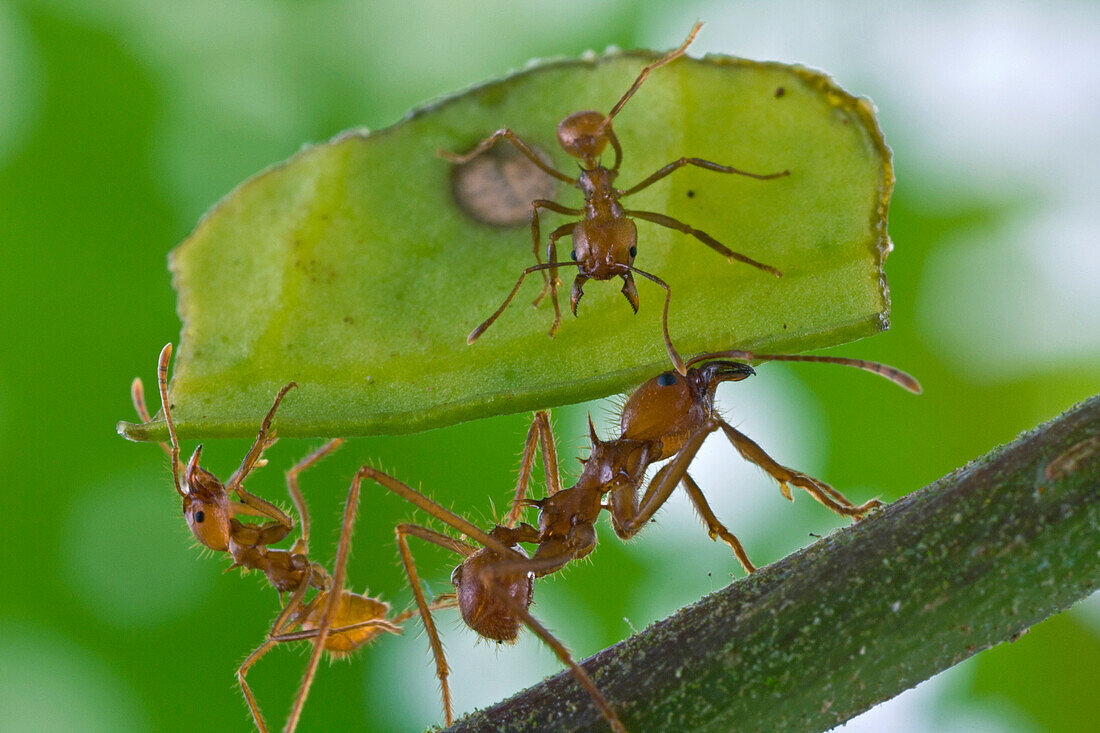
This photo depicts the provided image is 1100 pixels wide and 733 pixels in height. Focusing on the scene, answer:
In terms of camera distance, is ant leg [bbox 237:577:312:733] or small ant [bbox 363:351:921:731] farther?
ant leg [bbox 237:577:312:733]

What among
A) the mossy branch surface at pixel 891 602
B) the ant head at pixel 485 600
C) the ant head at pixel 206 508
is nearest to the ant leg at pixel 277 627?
the ant head at pixel 206 508

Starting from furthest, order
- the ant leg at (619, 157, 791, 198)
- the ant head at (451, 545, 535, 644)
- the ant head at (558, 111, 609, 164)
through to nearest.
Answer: the ant head at (451, 545, 535, 644)
the ant head at (558, 111, 609, 164)
the ant leg at (619, 157, 791, 198)

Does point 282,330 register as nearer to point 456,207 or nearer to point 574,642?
point 456,207

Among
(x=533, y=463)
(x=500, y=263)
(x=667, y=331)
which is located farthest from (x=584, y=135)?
(x=533, y=463)

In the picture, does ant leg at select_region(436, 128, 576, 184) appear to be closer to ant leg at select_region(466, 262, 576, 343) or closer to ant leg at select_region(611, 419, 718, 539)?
ant leg at select_region(466, 262, 576, 343)

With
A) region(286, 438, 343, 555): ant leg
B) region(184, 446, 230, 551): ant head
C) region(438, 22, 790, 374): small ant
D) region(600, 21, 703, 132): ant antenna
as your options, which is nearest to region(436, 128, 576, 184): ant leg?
region(438, 22, 790, 374): small ant

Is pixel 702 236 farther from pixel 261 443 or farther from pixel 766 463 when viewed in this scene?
pixel 261 443
